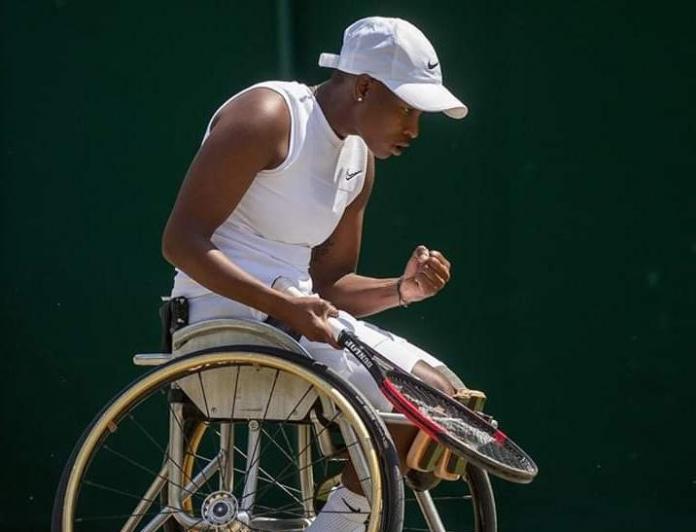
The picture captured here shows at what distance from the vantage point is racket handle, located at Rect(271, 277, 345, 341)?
3941 millimetres

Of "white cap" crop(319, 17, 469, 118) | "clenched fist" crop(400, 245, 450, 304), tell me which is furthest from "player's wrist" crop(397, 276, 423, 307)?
"white cap" crop(319, 17, 469, 118)

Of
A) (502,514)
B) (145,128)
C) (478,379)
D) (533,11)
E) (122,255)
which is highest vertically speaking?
(533,11)

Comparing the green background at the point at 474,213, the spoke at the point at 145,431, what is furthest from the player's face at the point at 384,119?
the green background at the point at 474,213

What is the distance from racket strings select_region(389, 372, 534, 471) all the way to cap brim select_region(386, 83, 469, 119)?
26.5 inches

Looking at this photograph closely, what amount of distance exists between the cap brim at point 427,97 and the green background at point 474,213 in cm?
131

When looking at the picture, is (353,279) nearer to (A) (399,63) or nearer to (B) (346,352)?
(B) (346,352)

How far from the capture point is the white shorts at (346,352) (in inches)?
161

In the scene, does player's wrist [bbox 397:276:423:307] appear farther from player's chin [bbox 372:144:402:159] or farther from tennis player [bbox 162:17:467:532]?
player's chin [bbox 372:144:402:159]

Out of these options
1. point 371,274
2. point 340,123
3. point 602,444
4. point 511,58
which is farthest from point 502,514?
point 340,123

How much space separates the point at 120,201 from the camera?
5602mm

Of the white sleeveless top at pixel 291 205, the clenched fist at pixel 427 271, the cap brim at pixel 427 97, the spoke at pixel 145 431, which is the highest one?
the cap brim at pixel 427 97

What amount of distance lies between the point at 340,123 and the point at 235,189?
385 mm

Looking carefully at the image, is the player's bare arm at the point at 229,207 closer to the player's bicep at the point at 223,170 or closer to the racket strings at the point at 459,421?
the player's bicep at the point at 223,170

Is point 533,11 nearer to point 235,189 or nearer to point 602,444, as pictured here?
point 602,444
